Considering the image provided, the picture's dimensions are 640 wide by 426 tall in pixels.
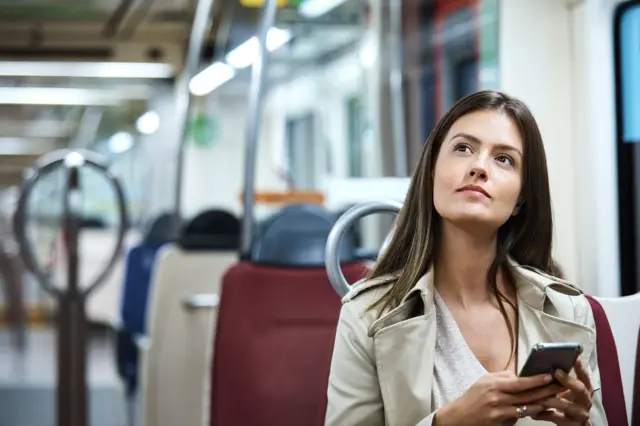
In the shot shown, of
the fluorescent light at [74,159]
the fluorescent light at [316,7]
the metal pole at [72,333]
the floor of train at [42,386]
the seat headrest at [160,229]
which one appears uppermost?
the fluorescent light at [316,7]

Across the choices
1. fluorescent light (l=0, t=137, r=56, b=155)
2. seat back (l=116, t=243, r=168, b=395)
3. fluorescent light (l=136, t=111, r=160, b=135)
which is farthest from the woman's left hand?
fluorescent light (l=0, t=137, r=56, b=155)

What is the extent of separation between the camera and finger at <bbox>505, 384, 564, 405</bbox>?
1706 millimetres

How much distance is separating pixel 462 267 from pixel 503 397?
323mm

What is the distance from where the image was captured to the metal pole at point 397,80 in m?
5.91

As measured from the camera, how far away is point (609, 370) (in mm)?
2090

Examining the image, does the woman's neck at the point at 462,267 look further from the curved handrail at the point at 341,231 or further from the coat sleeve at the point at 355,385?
the curved handrail at the point at 341,231

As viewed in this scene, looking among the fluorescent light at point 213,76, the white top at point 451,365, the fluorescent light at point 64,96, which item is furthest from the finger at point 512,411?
the fluorescent light at point 64,96

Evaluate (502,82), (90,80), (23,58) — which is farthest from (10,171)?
(502,82)

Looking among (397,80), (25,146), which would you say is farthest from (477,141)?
(25,146)

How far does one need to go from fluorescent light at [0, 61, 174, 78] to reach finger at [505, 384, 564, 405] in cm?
1484

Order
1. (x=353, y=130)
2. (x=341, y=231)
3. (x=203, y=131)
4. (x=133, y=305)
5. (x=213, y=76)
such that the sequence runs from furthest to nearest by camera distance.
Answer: (x=213, y=76)
(x=203, y=131)
(x=353, y=130)
(x=133, y=305)
(x=341, y=231)

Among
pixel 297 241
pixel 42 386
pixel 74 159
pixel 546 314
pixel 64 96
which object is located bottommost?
pixel 42 386

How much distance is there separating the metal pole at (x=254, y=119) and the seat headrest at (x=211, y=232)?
54 cm

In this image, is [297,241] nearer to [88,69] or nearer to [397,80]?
[397,80]
